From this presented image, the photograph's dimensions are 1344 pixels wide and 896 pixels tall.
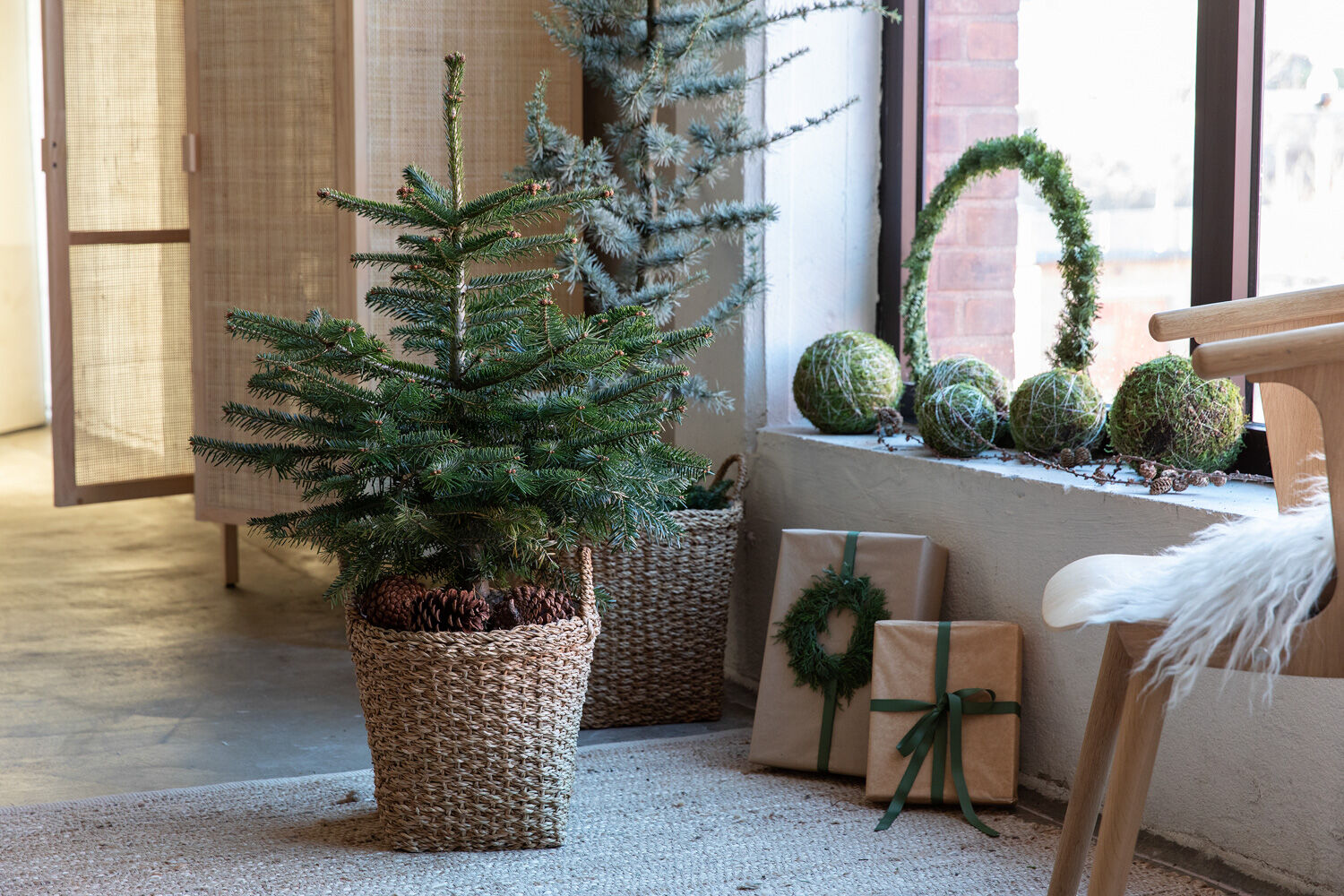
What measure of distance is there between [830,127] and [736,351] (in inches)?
19.9

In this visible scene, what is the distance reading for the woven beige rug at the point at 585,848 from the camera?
1.71m

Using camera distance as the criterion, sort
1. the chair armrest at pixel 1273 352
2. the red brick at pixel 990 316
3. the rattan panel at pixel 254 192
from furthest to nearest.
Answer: the rattan panel at pixel 254 192
the red brick at pixel 990 316
the chair armrest at pixel 1273 352

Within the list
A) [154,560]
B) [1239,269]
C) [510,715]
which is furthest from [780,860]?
[154,560]

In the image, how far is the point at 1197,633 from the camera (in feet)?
3.68

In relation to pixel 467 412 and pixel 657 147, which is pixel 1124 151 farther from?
pixel 467 412

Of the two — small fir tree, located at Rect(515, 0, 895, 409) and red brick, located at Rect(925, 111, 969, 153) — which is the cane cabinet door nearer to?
small fir tree, located at Rect(515, 0, 895, 409)

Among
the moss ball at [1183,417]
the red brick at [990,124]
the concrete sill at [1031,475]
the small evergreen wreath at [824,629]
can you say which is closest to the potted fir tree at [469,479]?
the small evergreen wreath at [824,629]

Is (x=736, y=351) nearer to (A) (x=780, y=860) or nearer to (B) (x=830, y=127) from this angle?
(B) (x=830, y=127)

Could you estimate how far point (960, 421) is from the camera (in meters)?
→ 2.22

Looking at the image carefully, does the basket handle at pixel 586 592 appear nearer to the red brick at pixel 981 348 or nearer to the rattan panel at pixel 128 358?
the red brick at pixel 981 348

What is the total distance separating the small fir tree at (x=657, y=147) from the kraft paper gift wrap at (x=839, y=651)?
45cm

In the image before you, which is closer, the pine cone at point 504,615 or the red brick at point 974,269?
the pine cone at point 504,615

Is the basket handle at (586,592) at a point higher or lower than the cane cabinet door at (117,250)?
lower

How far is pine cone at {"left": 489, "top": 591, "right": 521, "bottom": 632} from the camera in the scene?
185 centimetres
